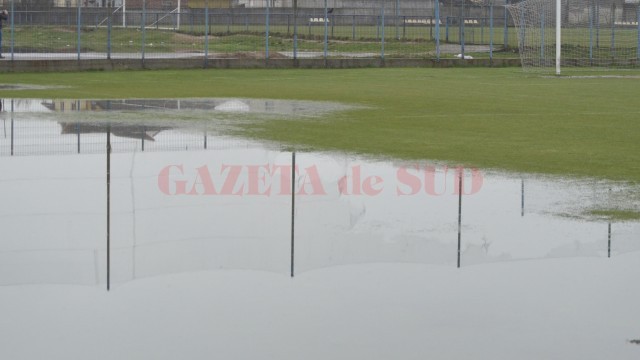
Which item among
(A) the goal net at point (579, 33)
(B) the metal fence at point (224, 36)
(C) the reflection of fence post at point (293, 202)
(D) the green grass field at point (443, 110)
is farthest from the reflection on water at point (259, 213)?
(A) the goal net at point (579, 33)

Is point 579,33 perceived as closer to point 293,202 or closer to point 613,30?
point 613,30

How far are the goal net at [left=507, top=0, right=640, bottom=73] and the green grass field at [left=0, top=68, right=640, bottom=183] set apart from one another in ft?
20.4

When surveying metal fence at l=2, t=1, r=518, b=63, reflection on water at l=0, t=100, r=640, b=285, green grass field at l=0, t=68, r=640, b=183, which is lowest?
reflection on water at l=0, t=100, r=640, b=285

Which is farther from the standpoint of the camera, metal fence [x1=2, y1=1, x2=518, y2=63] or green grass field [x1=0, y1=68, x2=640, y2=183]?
metal fence [x1=2, y1=1, x2=518, y2=63]

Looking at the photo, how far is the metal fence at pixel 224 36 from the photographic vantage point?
4566cm

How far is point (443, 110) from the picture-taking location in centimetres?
2364

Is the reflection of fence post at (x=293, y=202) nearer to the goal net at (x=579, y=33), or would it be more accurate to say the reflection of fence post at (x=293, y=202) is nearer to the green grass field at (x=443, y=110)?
the green grass field at (x=443, y=110)

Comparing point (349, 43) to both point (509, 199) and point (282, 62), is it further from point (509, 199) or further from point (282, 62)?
point (509, 199)

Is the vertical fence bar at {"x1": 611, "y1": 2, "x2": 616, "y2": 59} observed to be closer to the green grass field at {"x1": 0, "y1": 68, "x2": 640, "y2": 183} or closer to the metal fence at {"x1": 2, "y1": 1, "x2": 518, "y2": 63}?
the metal fence at {"x1": 2, "y1": 1, "x2": 518, "y2": 63}

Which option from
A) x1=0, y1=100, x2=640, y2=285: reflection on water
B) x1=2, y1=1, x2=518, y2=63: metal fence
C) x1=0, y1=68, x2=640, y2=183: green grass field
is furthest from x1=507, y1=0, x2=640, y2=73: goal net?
x1=0, y1=100, x2=640, y2=285: reflection on water

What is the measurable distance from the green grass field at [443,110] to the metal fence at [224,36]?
20.1 ft

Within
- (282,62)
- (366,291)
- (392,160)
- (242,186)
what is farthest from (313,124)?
(282,62)

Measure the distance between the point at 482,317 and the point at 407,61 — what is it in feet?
131

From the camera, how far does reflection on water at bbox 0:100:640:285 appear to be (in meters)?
9.20
